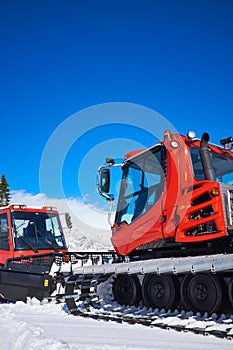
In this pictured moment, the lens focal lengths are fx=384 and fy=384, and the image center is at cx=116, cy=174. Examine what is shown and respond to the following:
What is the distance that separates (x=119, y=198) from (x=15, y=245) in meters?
4.89

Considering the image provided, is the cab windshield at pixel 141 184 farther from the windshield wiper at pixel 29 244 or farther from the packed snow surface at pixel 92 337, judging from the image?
the windshield wiper at pixel 29 244

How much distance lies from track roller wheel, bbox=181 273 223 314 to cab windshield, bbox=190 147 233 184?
150cm

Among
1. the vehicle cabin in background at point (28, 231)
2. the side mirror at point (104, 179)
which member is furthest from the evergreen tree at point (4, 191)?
the side mirror at point (104, 179)

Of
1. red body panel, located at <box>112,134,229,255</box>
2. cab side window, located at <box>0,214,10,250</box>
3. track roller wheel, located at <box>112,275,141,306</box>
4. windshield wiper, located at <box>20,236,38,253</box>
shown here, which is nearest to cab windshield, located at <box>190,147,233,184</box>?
red body panel, located at <box>112,134,229,255</box>

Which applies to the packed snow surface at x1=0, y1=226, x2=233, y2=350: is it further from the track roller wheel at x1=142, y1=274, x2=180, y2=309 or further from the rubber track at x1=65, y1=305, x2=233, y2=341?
the track roller wheel at x1=142, y1=274, x2=180, y2=309

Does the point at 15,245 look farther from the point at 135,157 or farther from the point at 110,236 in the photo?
the point at 135,157

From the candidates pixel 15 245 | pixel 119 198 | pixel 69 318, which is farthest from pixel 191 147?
pixel 15 245

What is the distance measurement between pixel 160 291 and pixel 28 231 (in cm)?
631

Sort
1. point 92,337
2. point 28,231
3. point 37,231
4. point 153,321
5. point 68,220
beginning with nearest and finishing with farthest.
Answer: point 92,337, point 153,321, point 28,231, point 37,231, point 68,220

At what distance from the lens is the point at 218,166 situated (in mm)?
6488

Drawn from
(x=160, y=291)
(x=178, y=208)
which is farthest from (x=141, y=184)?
(x=160, y=291)

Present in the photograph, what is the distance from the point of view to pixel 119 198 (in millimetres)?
7188

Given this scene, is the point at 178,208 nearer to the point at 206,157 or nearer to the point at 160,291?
the point at 206,157

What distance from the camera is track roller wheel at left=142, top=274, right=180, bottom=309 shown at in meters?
5.81
